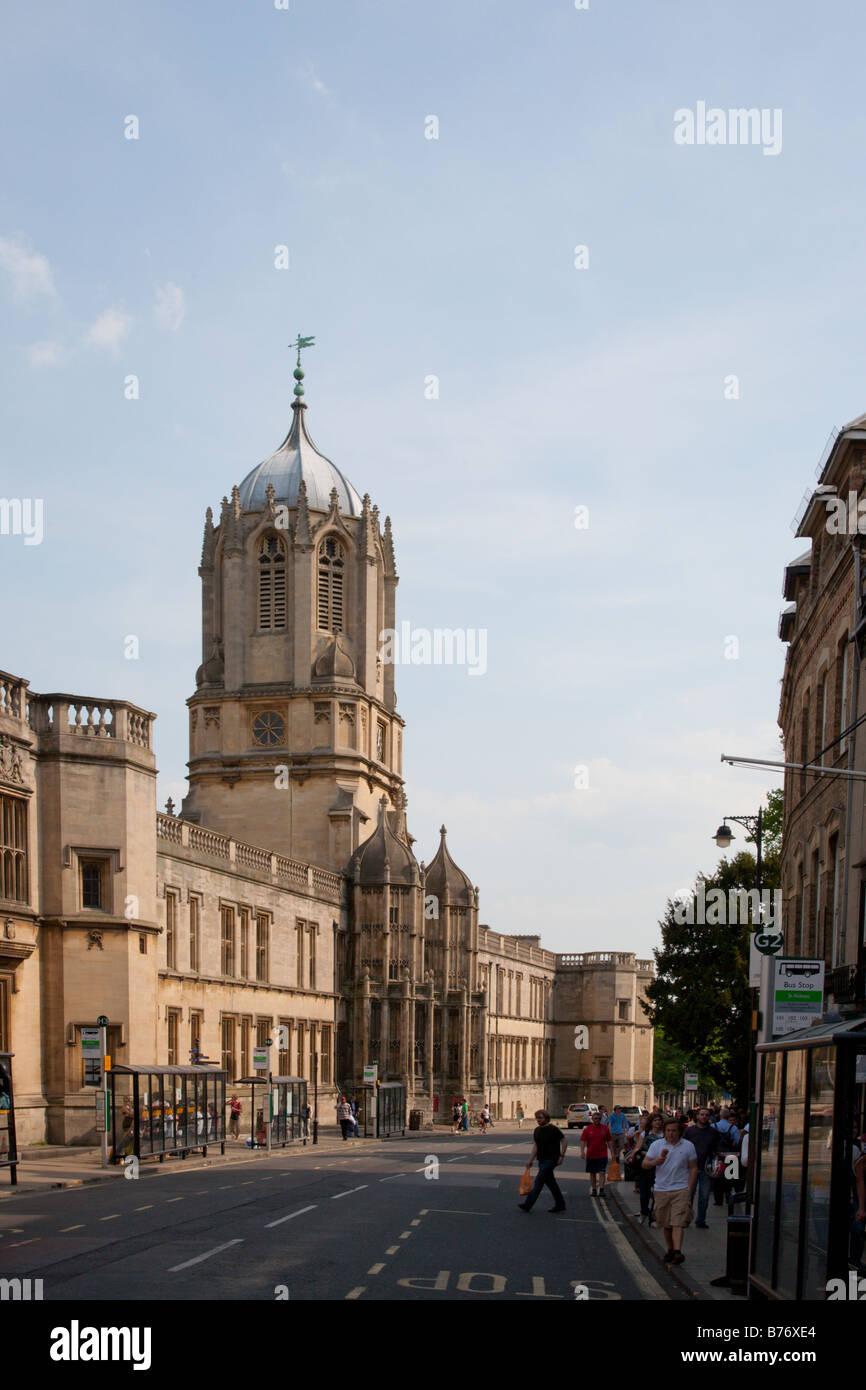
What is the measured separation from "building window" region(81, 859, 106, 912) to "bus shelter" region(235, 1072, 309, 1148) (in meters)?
7.30

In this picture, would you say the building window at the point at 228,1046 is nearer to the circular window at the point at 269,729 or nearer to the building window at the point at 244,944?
the building window at the point at 244,944

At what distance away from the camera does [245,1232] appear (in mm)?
20469

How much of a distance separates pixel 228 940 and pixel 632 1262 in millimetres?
38667

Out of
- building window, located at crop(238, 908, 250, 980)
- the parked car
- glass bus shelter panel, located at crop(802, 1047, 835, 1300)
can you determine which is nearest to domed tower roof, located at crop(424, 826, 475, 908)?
the parked car

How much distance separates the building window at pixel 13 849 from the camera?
38625mm

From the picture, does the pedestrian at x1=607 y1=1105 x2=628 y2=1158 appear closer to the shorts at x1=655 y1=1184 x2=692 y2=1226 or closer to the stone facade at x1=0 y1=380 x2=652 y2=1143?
the stone facade at x1=0 y1=380 x2=652 y2=1143

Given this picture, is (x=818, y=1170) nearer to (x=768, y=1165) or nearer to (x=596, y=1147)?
(x=768, y=1165)

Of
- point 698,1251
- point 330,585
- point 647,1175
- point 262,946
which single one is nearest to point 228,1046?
point 262,946

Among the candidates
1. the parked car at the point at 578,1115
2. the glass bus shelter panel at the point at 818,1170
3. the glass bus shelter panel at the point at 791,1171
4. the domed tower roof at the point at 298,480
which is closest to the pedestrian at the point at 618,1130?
the glass bus shelter panel at the point at 791,1171

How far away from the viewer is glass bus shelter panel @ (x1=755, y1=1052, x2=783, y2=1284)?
13984 millimetres

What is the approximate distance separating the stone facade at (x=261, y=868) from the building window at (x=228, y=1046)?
11 centimetres

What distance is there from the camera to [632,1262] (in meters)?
19.1
